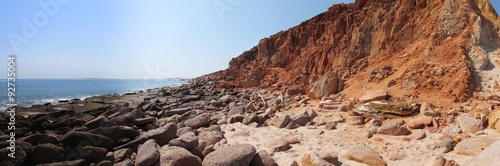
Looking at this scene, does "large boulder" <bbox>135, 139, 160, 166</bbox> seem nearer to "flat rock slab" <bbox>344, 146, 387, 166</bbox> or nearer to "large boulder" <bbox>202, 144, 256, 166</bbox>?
"large boulder" <bbox>202, 144, 256, 166</bbox>

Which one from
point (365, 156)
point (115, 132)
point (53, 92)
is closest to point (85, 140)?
point (115, 132)

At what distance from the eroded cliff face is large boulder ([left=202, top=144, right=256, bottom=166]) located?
767cm

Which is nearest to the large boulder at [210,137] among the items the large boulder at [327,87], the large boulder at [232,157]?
the large boulder at [232,157]

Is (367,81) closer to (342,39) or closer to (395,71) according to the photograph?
(395,71)

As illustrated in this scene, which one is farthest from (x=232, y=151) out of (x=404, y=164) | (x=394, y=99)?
(x=394, y=99)

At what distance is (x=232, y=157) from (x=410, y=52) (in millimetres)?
→ 12096

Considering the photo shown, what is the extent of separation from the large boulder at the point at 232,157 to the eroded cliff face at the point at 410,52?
767 centimetres

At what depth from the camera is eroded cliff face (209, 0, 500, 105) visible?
984cm

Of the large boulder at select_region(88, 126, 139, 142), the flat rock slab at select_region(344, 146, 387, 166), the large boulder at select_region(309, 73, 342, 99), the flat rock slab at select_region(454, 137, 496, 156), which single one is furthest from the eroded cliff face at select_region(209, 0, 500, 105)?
the large boulder at select_region(88, 126, 139, 142)

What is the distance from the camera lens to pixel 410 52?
12969 mm

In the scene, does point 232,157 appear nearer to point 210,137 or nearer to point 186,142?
point 186,142

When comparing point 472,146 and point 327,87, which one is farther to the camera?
point 327,87

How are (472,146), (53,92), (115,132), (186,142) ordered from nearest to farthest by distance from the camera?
(472,146), (186,142), (115,132), (53,92)

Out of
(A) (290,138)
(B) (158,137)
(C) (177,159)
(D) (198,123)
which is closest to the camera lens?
(C) (177,159)
